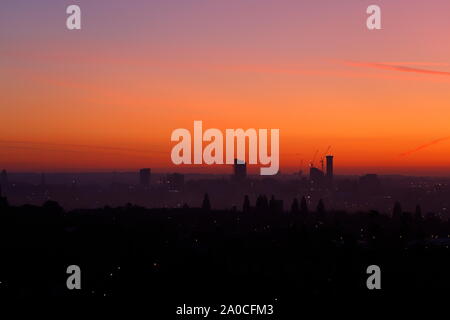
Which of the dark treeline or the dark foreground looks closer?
the dark foreground

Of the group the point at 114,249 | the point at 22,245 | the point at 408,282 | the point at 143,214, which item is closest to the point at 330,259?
the point at 408,282

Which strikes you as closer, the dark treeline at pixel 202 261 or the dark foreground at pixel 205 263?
the dark foreground at pixel 205 263

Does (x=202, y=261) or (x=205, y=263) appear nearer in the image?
(x=205, y=263)

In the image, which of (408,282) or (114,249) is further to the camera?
(114,249)

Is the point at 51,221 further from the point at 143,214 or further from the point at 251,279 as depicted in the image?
the point at 251,279

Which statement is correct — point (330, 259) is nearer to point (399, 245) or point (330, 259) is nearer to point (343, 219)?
point (399, 245)

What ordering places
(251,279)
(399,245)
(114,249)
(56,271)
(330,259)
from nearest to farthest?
(251,279) < (56,271) < (330,259) < (114,249) < (399,245)
